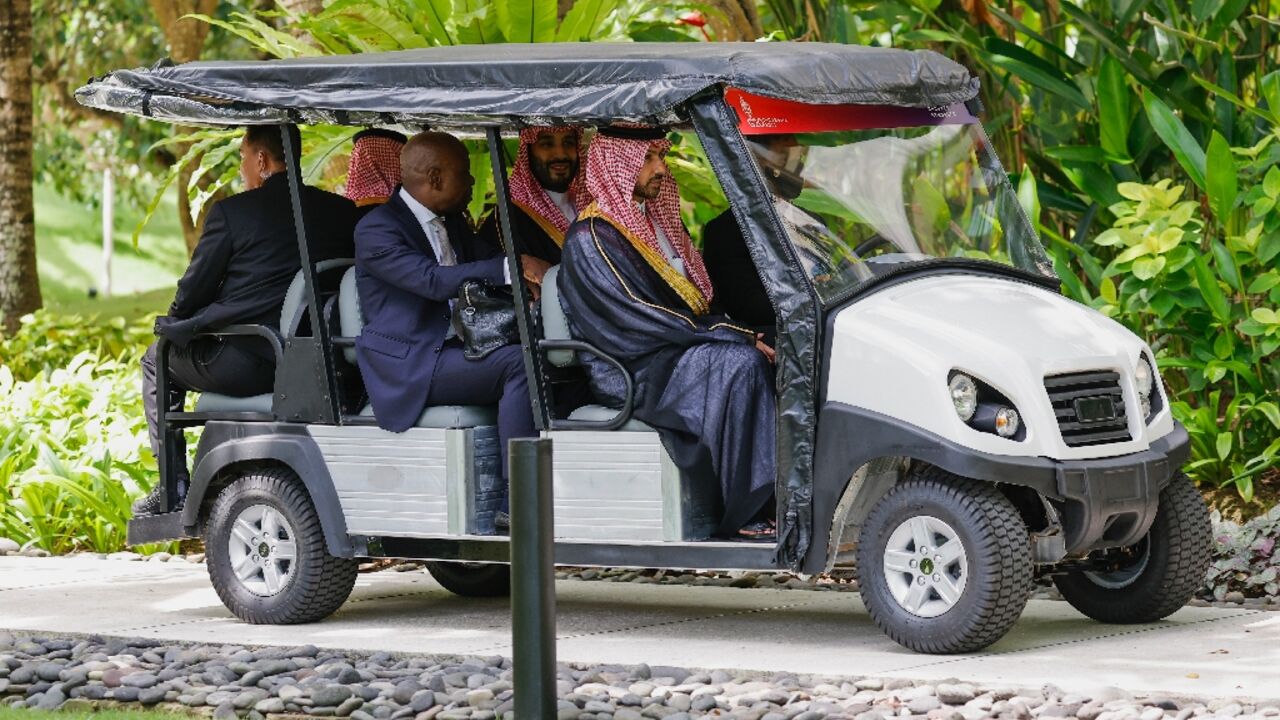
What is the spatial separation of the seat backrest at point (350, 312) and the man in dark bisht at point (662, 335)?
866 mm

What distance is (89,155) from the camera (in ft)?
97.8

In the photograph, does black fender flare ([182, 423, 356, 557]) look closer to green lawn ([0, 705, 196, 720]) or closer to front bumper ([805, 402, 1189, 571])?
green lawn ([0, 705, 196, 720])

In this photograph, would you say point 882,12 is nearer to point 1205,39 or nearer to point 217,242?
point 1205,39

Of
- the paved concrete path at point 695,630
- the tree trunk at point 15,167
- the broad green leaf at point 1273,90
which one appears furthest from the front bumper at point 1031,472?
the tree trunk at point 15,167

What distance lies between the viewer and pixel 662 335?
23.1 ft

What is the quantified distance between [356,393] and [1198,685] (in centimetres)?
338

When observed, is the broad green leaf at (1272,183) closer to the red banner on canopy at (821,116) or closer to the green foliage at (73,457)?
the red banner on canopy at (821,116)

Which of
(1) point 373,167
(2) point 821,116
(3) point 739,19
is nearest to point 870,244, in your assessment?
(2) point 821,116

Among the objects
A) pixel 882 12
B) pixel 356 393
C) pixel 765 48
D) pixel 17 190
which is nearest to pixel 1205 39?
pixel 882 12

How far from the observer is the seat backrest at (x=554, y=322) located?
7.27 metres

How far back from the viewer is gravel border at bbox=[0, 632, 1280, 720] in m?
5.58

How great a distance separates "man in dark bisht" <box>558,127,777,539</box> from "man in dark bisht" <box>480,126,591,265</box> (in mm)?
624

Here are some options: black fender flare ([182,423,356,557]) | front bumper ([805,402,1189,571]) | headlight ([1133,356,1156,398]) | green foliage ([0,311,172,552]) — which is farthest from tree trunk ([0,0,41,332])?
headlight ([1133,356,1156,398])

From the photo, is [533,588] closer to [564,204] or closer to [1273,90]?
[564,204]
